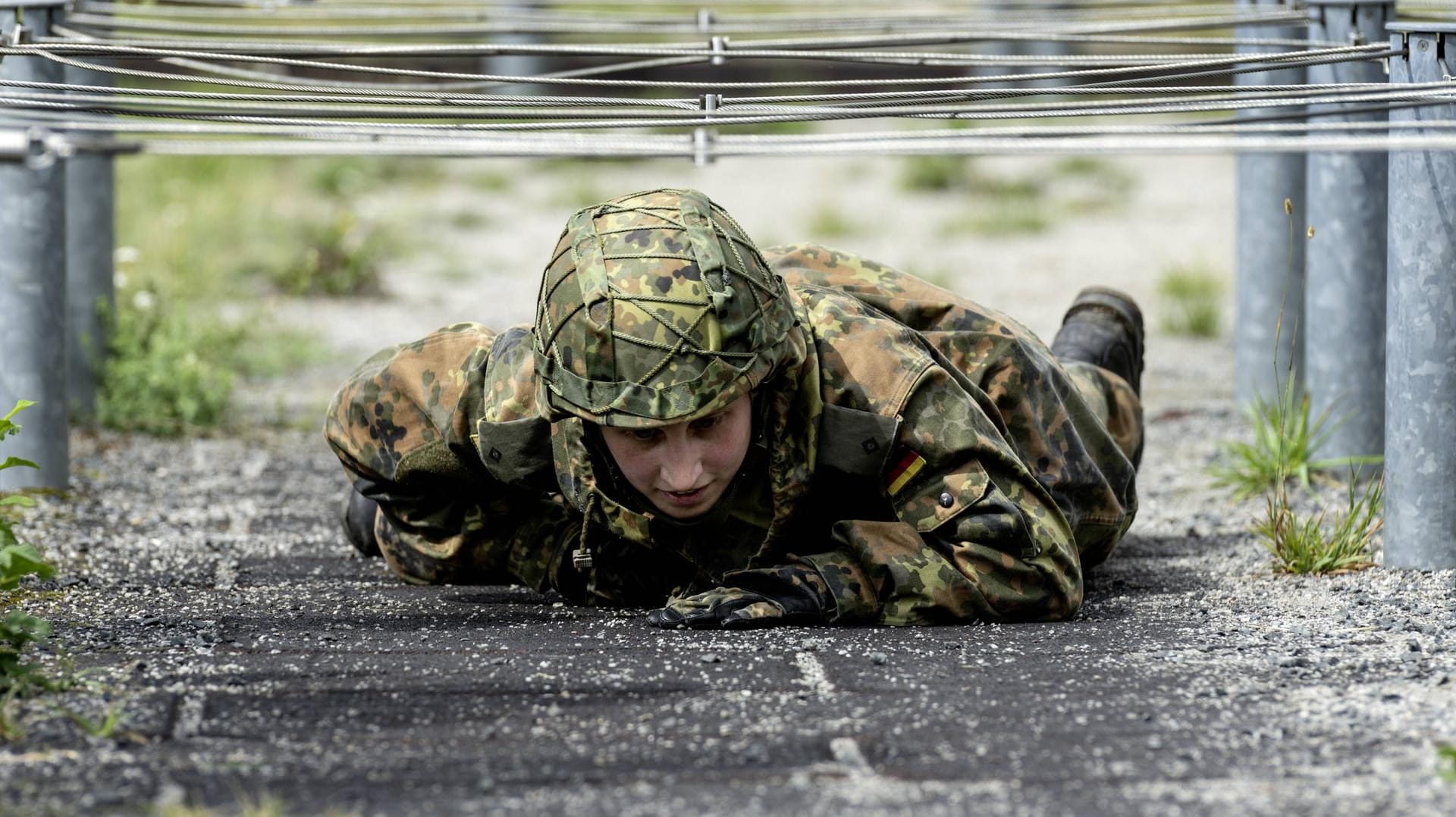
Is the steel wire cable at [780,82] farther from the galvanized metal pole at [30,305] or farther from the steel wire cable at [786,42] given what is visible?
the galvanized metal pole at [30,305]

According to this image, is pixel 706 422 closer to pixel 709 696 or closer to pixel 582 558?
pixel 582 558

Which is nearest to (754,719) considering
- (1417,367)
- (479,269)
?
(1417,367)

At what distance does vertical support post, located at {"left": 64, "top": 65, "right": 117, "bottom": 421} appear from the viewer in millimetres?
5473

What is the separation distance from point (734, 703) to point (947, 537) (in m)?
0.71

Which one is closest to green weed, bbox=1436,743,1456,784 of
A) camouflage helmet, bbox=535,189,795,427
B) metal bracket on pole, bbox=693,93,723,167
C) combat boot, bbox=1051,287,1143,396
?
camouflage helmet, bbox=535,189,795,427

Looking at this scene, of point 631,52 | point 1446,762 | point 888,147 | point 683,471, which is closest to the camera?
point 1446,762

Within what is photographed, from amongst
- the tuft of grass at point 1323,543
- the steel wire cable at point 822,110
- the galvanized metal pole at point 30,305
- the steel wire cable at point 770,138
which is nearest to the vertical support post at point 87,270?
the galvanized metal pole at point 30,305

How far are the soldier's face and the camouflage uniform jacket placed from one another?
10 centimetres

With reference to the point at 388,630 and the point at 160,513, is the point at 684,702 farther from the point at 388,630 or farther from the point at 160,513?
the point at 160,513

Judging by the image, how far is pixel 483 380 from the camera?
3.55 meters

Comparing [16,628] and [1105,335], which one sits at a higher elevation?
[1105,335]

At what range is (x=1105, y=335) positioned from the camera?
4.55m

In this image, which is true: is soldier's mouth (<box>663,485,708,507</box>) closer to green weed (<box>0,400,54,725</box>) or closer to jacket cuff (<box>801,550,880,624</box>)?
jacket cuff (<box>801,550,880,624</box>)

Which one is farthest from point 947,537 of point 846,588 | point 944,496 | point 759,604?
point 759,604
